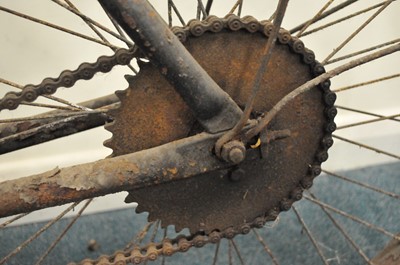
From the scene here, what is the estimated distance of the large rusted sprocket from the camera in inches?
29.1

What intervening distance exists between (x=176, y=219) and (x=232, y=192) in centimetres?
9

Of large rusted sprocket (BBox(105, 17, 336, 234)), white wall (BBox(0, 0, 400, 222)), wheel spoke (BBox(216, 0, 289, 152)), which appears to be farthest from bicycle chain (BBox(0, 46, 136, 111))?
white wall (BBox(0, 0, 400, 222))

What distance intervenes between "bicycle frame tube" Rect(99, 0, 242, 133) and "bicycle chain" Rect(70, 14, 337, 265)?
69mm

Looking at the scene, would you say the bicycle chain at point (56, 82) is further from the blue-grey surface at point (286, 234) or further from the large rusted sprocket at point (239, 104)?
the blue-grey surface at point (286, 234)

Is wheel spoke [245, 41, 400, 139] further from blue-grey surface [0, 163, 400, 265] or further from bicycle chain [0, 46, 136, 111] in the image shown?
blue-grey surface [0, 163, 400, 265]

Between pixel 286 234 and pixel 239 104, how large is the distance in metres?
0.65

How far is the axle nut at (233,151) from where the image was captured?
2.31 ft

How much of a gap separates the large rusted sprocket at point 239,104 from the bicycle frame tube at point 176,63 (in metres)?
0.05

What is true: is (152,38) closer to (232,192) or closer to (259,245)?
(232,192)

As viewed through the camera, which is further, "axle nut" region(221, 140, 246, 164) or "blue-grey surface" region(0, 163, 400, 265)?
"blue-grey surface" region(0, 163, 400, 265)

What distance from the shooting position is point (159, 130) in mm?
757

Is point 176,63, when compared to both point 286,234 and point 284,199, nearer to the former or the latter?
point 284,199

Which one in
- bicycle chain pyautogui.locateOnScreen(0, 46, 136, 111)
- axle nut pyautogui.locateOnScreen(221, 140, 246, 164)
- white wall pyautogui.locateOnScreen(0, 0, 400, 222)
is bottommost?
axle nut pyautogui.locateOnScreen(221, 140, 246, 164)

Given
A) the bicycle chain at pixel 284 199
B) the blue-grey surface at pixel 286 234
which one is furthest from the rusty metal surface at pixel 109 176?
the blue-grey surface at pixel 286 234
